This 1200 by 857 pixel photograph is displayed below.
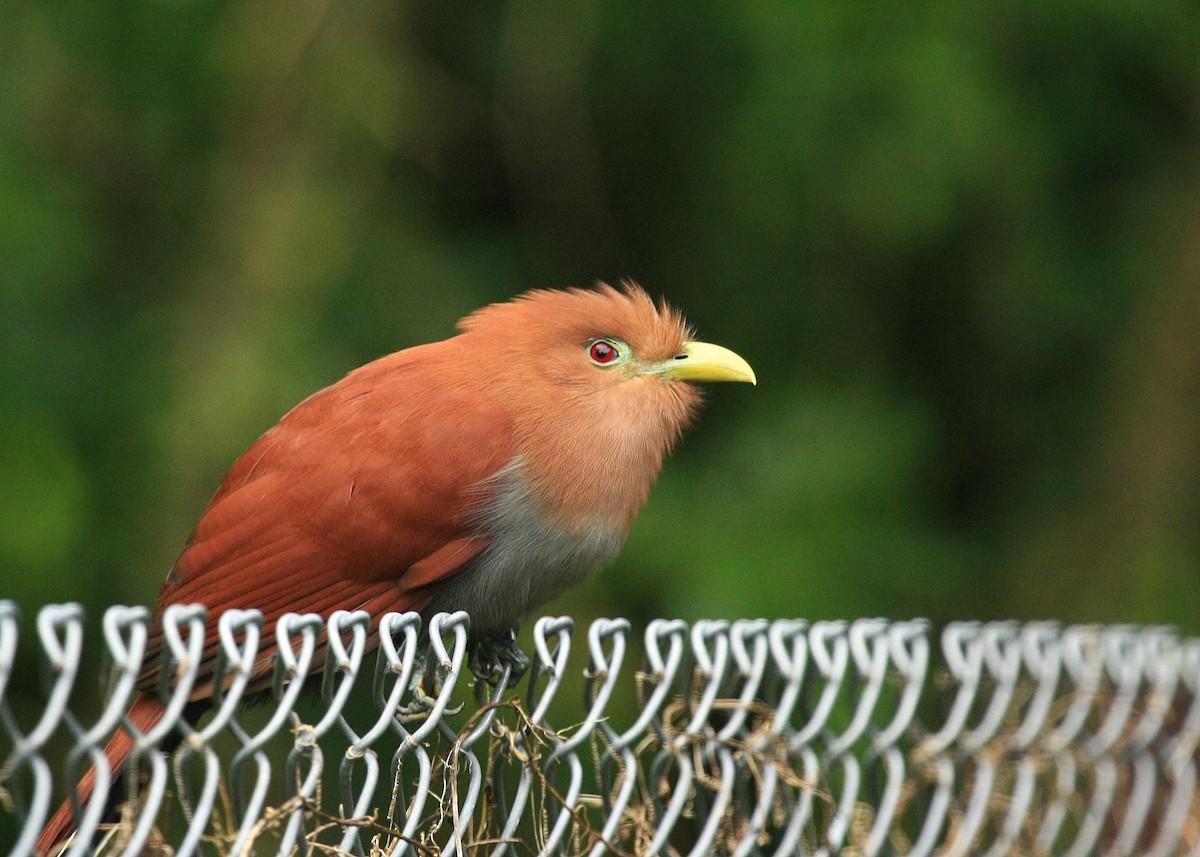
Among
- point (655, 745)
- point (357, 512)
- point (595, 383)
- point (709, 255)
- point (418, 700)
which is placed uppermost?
point (709, 255)

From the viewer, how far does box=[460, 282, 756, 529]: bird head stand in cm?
305

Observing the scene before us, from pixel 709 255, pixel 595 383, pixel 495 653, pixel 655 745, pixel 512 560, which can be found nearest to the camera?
pixel 655 745

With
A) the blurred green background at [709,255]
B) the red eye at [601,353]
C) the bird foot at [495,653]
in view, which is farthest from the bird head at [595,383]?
the blurred green background at [709,255]

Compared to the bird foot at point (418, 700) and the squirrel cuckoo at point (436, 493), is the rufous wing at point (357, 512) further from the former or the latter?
the bird foot at point (418, 700)

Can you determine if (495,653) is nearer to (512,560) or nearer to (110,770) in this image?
(512,560)

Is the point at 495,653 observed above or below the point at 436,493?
below

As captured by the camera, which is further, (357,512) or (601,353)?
(601,353)

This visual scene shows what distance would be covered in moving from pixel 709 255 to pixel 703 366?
2363 millimetres

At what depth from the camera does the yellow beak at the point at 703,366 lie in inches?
130

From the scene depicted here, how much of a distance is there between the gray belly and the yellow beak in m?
0.50

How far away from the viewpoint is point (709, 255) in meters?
5.60

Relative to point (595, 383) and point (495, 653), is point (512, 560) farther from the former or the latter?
point (595, 383)

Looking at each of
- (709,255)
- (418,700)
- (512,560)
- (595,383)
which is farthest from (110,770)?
(709,255)

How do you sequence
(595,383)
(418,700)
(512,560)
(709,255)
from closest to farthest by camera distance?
(418,700)
(512,560)
(595,383)
(709,255)
